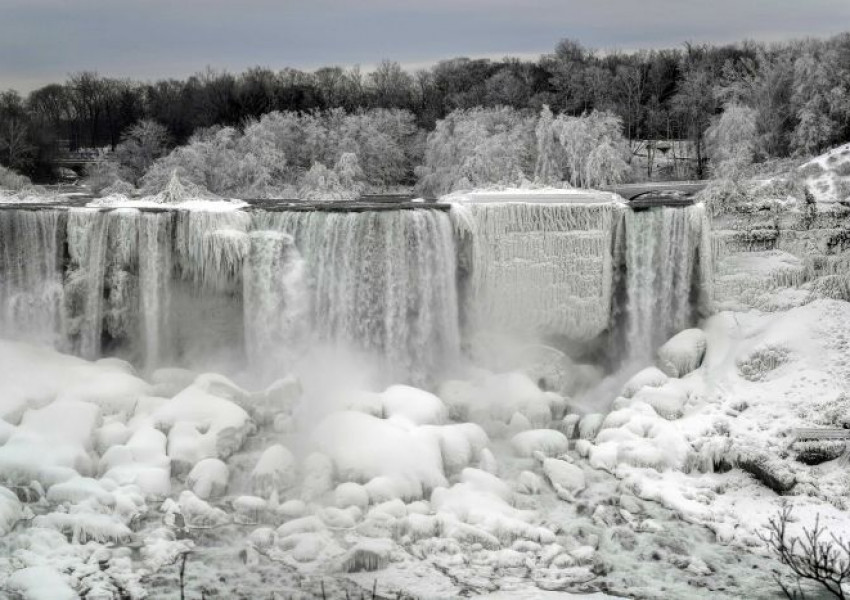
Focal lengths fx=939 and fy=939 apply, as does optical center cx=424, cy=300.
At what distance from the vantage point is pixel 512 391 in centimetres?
1950

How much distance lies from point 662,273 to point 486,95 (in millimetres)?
25906

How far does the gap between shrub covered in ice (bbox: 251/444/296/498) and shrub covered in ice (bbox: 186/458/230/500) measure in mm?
517

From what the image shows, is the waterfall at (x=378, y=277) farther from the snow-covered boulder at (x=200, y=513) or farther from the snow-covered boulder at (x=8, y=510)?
the snow-covered boulder at (x=8, y=510)

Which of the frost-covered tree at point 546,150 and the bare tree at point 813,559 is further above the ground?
the frost-covered tree at point 546,150

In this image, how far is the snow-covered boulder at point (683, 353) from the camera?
2048 centimetres

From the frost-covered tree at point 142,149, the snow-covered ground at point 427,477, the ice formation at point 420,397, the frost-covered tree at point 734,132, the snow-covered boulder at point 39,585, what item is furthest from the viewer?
the frost-covered tree at point 142,149

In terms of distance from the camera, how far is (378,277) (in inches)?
826

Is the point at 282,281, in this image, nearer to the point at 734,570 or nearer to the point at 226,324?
the point at 226,324

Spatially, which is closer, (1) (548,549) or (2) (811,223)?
(1) (548,549)

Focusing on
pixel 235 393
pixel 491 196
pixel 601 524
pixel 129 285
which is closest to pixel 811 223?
pixel 491 196

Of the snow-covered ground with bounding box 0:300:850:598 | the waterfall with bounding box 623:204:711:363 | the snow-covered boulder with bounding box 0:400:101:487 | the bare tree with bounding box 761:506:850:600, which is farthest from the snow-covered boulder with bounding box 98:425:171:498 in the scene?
the waterfall with bounding box 623:204:711:363

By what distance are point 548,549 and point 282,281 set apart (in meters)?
9.43

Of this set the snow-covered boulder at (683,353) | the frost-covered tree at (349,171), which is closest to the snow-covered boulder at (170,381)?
the snow-covered boulder at (683,353)

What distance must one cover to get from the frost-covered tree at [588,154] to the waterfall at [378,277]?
48.6 feet
